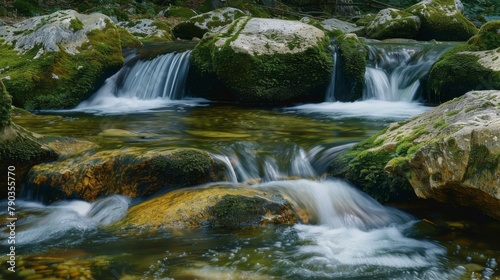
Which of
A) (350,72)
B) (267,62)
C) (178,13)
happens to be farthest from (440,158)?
(178,13)

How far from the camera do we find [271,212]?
14.0 feet

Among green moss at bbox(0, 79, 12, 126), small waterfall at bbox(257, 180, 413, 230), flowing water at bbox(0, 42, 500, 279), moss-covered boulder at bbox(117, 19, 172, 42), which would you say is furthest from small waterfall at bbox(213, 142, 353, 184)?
moss-covered boulder at bbox(117, 19, 172, 42)

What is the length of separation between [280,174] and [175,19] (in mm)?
14521

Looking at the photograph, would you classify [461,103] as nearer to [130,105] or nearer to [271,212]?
[271,212]

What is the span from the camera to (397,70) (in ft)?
35.8

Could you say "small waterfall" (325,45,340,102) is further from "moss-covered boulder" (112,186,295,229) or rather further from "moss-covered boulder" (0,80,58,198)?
"moss-covered boulder" (0,80,58,198)

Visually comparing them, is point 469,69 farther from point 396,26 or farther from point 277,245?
point 277,245

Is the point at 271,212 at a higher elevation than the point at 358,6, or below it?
below

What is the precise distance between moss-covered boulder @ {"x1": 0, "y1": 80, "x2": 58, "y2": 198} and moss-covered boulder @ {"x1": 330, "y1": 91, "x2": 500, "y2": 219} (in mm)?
2877

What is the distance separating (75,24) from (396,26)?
30.2 feet

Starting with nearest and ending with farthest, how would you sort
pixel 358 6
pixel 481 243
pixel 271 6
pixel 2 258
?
pixel 2 258 → pixel 481 243 → pixel 271 6 → pixel 358 6

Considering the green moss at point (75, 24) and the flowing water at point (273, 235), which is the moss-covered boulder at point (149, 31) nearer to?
the green moss at point (75, 24)

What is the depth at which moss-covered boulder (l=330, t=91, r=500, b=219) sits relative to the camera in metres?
3.64

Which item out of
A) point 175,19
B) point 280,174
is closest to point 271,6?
point 175,19
